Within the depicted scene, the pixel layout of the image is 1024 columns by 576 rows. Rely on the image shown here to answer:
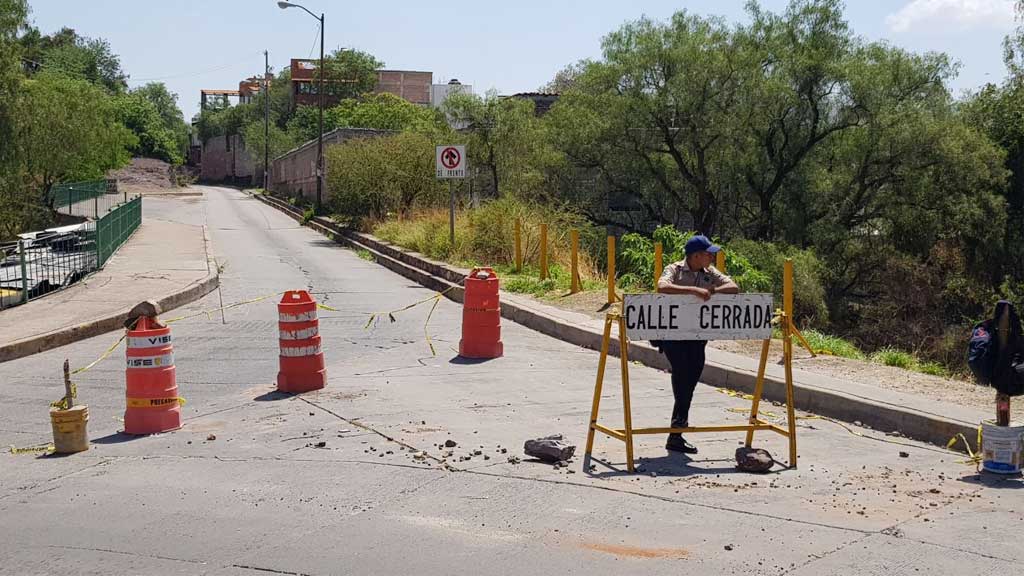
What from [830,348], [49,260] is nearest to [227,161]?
[49,260]

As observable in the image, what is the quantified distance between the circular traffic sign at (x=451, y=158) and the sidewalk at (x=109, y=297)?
17.9 feet

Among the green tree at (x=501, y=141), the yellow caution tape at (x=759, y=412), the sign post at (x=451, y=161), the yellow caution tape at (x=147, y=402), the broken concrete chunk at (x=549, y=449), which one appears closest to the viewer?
the broken concrete chunk at (x=549, y=449)

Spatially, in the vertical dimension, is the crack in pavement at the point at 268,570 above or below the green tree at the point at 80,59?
below

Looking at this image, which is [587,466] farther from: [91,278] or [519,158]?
[519,158]

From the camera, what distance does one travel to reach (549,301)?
1609cm

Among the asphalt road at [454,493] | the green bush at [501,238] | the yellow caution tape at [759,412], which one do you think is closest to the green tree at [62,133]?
the green bush at [501,238]

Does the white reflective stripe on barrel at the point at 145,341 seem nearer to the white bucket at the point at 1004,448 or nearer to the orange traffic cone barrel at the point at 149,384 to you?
the orange traffic cone barrel at the point at 149,384

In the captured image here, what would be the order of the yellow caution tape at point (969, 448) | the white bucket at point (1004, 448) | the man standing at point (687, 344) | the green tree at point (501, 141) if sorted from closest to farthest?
the white bucket at point (1004, 448)
the yellow caution tape at point (969, 448)
the man standing at point (687, 344)
the green tree at point (501, 141)

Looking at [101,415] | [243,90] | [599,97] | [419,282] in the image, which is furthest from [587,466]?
[243,90]

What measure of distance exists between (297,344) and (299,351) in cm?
8

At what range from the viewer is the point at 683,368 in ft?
24.6

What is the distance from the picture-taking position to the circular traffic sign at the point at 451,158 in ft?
70.3

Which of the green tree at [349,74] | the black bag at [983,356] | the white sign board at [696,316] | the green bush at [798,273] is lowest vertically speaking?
the green bush at [798,273]

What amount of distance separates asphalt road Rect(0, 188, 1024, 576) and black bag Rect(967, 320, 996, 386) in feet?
2.35
